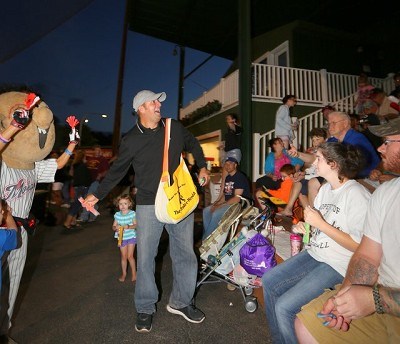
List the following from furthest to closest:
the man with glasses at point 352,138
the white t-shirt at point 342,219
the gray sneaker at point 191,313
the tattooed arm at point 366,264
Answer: the man with glasses at point 352,138 → the gray sneaker at point 191,313 → the white t-shirt at point 342,219 → the tattooed arm at point 366,264

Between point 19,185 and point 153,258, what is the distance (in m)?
1.47

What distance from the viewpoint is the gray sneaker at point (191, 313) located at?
9.49ft

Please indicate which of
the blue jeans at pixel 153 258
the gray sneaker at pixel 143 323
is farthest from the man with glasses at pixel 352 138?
the gray sneaker at pixel 143 323

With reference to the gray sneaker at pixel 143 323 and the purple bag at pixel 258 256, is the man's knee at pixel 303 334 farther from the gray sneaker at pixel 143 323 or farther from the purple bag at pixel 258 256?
the gray sneaker at pixel 143 323

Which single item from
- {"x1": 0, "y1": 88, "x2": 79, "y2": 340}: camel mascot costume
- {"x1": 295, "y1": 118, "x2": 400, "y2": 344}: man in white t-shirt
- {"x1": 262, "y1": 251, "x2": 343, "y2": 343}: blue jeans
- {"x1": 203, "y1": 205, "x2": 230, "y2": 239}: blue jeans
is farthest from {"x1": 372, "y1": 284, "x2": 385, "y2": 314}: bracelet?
{"x1": 203, "y1": 205, "x2": 230, "y2": 239}: blue jeans

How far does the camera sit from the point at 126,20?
14.5 meters

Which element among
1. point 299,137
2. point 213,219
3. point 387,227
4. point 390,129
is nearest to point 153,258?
point 213,219

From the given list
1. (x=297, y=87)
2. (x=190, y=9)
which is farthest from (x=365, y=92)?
(x=190, y=9)

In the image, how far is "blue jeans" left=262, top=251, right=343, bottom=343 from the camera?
6.48 ft

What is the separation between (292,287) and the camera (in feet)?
7.08

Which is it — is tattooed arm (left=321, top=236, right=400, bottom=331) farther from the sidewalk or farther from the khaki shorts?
the sidewalk

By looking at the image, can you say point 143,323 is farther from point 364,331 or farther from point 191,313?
point 364,331

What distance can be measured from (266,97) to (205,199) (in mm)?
4516

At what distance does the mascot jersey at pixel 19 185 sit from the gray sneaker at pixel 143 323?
1.58 metres
